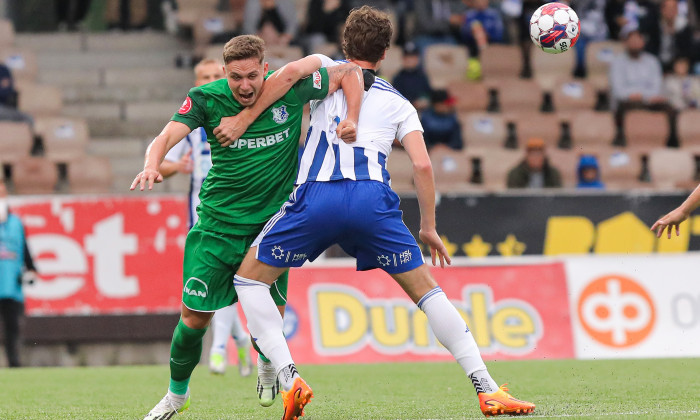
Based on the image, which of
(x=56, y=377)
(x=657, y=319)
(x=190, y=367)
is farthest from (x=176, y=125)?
(x=657, y=319)

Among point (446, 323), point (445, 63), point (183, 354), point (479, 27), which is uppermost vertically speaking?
point (479, 27)

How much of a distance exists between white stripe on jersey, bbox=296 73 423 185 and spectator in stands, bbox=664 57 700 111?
11.6 metres

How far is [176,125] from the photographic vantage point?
223 inches

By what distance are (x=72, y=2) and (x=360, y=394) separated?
39.8ft

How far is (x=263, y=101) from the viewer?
5812 millimetres

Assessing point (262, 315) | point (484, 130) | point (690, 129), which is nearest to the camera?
point (262, 315)

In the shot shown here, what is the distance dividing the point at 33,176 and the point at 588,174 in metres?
6.67

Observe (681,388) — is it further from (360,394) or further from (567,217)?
(567,217)

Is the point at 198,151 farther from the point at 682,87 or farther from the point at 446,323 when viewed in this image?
the point at 682,87

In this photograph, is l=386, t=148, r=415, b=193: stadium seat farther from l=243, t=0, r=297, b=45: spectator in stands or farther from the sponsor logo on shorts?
the sponsor logo on shorts

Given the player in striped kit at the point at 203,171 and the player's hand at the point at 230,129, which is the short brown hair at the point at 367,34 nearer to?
the player's hand at the point at 230,129

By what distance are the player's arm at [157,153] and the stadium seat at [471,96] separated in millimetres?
10660

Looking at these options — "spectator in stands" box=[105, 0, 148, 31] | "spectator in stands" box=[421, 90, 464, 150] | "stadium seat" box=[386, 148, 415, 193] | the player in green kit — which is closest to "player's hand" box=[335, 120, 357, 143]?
the player in green kit

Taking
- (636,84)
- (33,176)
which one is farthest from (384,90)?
(636,84)
